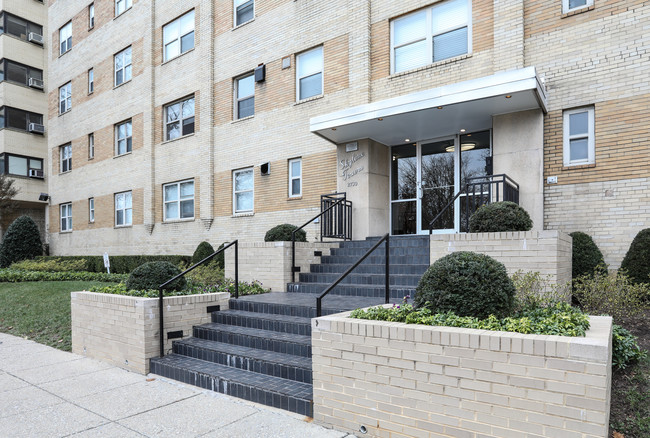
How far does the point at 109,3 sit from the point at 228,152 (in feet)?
36.2

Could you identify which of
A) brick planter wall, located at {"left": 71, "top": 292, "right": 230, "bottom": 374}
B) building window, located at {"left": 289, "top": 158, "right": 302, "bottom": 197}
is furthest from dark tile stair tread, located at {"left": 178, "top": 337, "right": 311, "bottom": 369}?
building window, located at {"left": 289, "top": 158, "right": 302, "bottom": 197}

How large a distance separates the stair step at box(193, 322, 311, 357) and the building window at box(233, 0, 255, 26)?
1127 centimetres

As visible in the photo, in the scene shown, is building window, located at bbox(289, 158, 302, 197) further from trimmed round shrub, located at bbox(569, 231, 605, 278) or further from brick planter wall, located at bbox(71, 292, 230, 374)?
trimmed round shrub, located at bbox(569, 231, 605, 278)

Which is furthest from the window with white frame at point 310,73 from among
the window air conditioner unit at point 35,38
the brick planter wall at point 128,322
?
the window air conditioner unit at point 35,38

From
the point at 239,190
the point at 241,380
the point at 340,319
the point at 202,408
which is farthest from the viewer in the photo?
the point at 239,190

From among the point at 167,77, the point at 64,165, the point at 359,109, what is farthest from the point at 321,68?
the point at 64,165

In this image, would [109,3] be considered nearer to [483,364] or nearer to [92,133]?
[92,133]

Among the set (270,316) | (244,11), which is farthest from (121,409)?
(244,11)

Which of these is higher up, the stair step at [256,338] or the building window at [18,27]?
the building window at [18,27]

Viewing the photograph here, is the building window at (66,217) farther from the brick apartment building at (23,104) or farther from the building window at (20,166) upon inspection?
the building window at (20,166)

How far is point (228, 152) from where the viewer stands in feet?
47.5

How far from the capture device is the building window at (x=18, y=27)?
23.6m

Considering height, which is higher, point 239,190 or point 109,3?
point 109,3

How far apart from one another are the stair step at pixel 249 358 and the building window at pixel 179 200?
10209 millimetres
